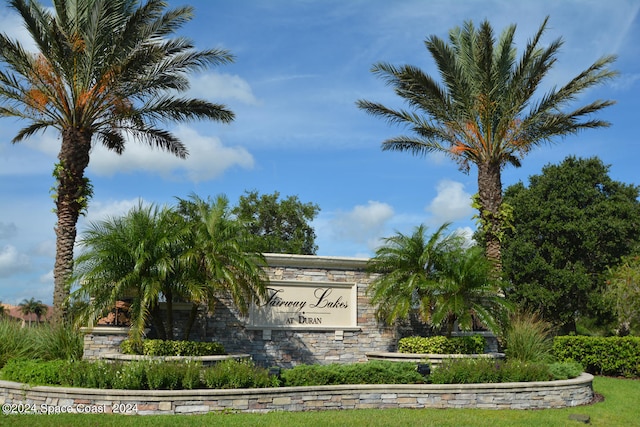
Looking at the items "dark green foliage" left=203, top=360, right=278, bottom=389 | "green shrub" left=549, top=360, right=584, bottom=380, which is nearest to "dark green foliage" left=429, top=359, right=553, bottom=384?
"green shrub" left=549, top=360, right=584, bottom=380

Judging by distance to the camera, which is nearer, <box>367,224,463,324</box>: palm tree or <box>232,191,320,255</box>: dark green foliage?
<box>367,224,463,324</box>: palm tree

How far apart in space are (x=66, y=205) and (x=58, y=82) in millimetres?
3426

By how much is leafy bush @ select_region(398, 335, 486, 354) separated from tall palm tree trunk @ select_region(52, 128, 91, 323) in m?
9.59

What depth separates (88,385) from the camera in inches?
474

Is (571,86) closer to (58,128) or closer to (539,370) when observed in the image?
(539,370)

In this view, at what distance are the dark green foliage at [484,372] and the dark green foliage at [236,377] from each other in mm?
3811

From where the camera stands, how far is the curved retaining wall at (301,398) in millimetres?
11352

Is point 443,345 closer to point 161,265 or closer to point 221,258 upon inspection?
point 221,258

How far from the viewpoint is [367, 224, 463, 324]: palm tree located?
17.1 meters

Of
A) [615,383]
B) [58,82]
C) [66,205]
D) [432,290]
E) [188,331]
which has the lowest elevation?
[615,383]

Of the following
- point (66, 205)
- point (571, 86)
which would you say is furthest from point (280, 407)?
point (571, 86)

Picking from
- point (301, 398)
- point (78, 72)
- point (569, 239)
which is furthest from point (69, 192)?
point (569, 239)

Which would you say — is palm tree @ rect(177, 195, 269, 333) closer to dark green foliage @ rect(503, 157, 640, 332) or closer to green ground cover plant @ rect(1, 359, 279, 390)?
green ground cover plant @ rect(1, 359, 279, 390)

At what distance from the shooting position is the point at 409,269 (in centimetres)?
1744
